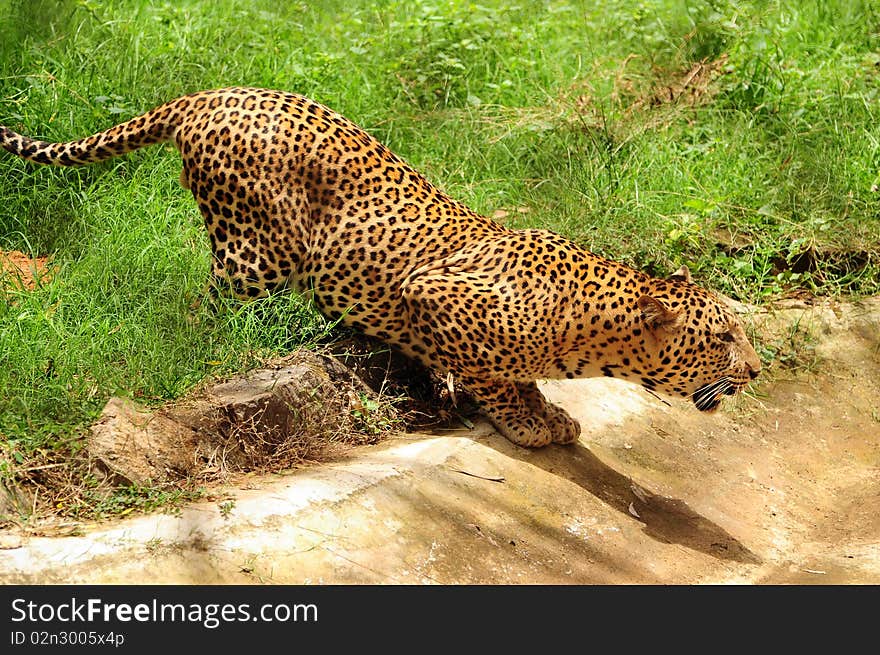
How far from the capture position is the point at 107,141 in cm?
677

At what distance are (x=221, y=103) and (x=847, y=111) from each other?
5241 millimetres

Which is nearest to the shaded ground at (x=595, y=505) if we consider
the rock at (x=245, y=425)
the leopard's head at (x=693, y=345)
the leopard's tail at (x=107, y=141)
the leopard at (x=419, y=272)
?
the rock at (x=245, y=425)

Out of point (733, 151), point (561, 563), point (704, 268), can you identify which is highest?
point (733, 151)

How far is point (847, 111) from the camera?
9484 mm

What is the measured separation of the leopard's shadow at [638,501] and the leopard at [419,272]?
10 cm

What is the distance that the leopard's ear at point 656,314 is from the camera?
6.20m

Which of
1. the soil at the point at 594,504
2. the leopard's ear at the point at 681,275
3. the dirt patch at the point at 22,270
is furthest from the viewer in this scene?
the dirt patch at the point at 22,270

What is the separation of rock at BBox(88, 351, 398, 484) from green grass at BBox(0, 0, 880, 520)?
198mm

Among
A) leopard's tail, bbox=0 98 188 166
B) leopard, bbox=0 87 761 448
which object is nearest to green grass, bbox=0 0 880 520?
leopard, bbox=0 87 761 448

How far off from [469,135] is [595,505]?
372 centimetres

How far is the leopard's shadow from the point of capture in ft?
20.4

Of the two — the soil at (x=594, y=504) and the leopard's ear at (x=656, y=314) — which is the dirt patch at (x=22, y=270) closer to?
the soil at (x=594, y=504)
